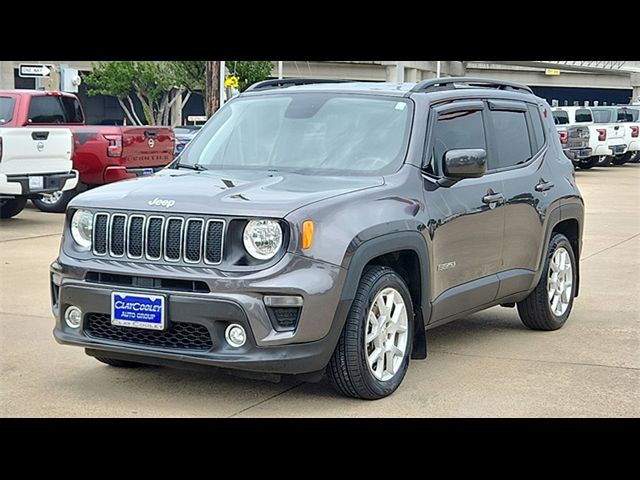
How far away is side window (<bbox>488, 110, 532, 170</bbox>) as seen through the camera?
7176 mm

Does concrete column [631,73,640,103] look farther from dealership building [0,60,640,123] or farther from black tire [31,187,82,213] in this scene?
black tire [31,187,82,213]

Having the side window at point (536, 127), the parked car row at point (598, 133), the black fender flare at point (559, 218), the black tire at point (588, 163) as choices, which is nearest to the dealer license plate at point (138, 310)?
the black fender flare at point (559, 218)

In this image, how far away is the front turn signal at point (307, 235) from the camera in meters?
5.21

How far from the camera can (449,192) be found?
636 centimetres

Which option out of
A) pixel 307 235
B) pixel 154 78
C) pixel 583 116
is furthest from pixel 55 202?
pixel 154 78

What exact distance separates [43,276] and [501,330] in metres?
4.61

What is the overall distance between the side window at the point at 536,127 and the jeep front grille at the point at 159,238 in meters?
3.25

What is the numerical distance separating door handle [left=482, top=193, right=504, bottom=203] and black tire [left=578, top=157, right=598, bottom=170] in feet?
86.2

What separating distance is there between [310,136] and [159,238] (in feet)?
4.86

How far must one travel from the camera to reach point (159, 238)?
5.42 m

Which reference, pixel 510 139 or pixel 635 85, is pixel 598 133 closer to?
pixel 510 139
